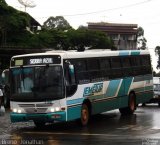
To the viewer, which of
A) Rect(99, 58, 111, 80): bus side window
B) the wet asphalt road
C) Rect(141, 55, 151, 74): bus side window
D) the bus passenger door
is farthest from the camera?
Rect(141, 55, 151, 74): bus side window

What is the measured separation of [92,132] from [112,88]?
4.96 m

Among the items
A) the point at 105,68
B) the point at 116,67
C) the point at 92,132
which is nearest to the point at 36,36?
the point at 116,67

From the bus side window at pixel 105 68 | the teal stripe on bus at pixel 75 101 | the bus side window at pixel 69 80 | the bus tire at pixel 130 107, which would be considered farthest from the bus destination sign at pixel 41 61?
the bus tire at pixel 130 107

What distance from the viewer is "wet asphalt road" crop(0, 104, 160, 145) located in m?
14.5

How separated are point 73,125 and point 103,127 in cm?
154

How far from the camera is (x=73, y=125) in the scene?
19703mm

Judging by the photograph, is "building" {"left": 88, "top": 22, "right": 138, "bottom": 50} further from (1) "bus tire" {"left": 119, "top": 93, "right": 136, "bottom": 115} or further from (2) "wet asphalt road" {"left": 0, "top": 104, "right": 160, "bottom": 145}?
(2) "wet asphalt road" {"left": 0, "top": 104, "right": 160, "bottom": 145}

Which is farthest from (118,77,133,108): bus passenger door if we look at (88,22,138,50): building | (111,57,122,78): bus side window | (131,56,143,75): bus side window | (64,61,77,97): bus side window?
(88,22,138,50): building

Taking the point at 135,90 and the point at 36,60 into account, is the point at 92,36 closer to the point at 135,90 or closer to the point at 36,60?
the point at 135,90

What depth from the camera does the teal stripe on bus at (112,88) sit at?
21270 mm

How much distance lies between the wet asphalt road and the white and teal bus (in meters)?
0.49

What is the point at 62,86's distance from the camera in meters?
17.5

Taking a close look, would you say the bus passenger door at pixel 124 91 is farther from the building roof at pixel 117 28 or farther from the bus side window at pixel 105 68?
the building roof at pixel 117 28

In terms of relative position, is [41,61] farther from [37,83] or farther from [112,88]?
[112,88]
